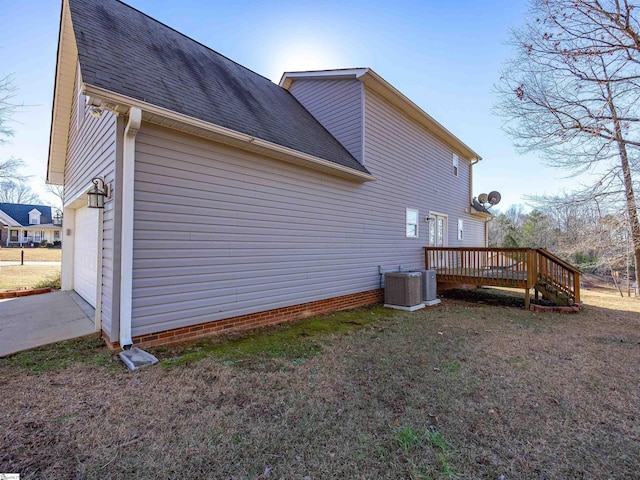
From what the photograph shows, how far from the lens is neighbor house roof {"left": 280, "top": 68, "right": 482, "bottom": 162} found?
25.4 feet

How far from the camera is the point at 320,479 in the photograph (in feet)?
6.51

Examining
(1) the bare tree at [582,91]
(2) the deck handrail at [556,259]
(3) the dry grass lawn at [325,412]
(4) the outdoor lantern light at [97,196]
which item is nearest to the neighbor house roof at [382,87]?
(1) the bare tree at [582,91]

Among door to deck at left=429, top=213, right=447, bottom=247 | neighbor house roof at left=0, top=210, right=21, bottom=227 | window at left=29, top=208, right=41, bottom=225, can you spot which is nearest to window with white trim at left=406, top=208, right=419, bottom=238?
door to deck at left=429, top=213, right=447, bottom=247

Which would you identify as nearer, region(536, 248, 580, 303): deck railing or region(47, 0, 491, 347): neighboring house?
region(47, 0, 491, 347): neighboring house

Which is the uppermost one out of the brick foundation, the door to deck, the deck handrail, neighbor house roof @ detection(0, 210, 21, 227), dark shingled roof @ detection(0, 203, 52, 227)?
dark shingled roof @ detection(0, 203, 52, 227)

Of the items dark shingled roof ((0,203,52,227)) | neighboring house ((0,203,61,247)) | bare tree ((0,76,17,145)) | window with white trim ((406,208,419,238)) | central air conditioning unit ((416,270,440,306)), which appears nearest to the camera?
central air conditioning unit ((416,270,440,306))

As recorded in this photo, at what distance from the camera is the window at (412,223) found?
9.63 metres

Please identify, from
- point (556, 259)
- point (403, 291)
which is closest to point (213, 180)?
point (403, 291)

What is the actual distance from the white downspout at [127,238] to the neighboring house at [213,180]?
0.06 feet

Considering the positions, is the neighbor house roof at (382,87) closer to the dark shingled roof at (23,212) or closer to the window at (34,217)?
the window at (34,217)

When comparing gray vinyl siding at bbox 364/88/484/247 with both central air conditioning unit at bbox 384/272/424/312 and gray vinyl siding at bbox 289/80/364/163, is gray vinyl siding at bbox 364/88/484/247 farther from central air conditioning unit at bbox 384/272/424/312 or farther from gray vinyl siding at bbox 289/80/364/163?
central air conditioning unit at bbox 384/272/424/312

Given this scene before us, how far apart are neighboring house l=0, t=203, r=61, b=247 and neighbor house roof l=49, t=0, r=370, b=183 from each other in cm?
3264

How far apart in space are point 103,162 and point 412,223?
8329 mm


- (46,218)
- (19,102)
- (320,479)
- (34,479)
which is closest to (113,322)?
(34,479)
